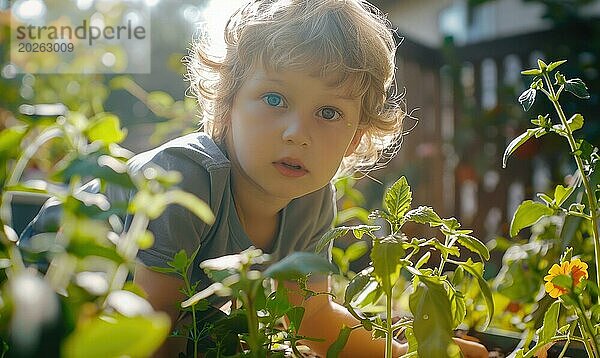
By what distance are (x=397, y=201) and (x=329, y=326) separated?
515 mm

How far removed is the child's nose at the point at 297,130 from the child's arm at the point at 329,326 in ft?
0.67

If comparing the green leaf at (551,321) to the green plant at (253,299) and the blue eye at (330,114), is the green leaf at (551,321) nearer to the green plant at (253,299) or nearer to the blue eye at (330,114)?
the green plant at (253,299)

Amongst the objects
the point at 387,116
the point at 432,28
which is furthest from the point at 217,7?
the point at 432,28

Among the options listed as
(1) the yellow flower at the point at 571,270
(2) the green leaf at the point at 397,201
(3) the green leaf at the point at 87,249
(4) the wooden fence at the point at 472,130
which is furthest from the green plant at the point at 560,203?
(4) the wooden fence at the point at 472,130

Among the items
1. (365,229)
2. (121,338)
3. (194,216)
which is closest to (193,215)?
(194,216)

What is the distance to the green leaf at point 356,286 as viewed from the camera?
2.02 feet

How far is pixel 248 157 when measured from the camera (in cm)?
101

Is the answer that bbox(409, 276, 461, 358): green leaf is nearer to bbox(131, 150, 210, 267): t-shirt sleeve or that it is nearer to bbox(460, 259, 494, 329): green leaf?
bbox(460, 259, 494, 329): green leaf

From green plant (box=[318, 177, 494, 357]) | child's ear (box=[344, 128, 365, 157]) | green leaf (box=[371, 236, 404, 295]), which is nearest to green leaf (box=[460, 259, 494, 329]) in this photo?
green plant (box=[318, 177, 494, 357])

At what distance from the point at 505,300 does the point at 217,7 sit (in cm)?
74

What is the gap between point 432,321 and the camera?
0.59m

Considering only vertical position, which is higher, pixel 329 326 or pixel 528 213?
pixel 528 213

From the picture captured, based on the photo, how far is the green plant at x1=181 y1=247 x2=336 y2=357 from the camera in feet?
1.42

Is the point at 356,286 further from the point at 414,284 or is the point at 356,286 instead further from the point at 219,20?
the point at 219,20
